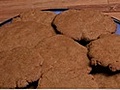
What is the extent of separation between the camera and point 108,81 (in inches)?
40.1

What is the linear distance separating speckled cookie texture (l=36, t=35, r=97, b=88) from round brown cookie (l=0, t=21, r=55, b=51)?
50mm

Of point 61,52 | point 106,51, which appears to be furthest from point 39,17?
point 106,51

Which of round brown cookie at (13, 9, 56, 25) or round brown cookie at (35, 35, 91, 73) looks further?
round brown cookie at (13, 9, 56, 25)

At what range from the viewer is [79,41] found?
1.18 meters

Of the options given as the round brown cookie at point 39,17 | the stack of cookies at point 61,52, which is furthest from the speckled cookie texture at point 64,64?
the round brown cookie at point 39,17

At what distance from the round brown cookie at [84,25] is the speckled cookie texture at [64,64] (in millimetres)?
51

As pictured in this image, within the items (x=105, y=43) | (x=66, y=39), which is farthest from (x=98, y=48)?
(x=66, y=39)

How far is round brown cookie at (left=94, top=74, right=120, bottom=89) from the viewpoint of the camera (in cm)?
100

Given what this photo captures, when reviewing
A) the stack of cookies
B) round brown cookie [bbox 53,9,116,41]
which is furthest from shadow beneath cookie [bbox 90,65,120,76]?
round brown cookie [bbox 53,9,116,41]

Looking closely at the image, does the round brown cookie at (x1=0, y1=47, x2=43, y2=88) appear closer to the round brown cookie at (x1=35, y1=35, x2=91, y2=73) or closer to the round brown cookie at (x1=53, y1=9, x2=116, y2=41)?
the round brown cookie at (x1=35, y1=35, x2=91, y2=73)

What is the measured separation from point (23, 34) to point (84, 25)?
28 centimetres

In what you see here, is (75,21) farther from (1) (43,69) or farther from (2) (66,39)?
(1) (43,69)

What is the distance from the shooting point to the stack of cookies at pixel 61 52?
1.00 metres

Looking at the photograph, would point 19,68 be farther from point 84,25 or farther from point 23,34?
point 84,25
